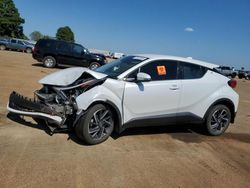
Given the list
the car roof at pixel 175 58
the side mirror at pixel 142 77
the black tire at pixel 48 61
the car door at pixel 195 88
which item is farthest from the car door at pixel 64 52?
the side mirror at pixel 142 77

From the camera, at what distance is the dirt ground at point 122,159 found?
170 inches

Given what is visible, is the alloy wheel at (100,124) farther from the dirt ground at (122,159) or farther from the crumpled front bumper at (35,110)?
the crumpled front bumper at (35,110)

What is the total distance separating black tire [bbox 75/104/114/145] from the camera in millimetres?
5469

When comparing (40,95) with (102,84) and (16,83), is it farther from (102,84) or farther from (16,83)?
(16,83)

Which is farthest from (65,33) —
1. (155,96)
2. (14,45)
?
(155,96)

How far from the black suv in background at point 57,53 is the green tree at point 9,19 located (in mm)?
62431

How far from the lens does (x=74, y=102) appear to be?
5.59 meters

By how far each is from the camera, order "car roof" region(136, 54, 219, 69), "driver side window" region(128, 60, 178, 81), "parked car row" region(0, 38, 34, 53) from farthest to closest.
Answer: "parked car row" region(0, 38, 34, 53), "car roof" region(136, 54, 219, 69), "driver side window" region(128, 60, 178, 81)

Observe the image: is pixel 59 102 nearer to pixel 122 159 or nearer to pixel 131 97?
pixel 131 97

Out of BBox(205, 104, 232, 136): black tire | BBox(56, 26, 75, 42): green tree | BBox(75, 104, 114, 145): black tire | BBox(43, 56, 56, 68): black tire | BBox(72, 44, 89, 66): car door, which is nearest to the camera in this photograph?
BBox(75, 104, 114, 145): black tire

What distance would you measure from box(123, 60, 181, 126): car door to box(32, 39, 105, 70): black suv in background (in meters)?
14.2

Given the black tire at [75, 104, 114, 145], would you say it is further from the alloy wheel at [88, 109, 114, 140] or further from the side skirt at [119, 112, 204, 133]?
the side skirt at [119, 112, 204, 133]

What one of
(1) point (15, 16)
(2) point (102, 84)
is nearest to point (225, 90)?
(2) point (102, 84)

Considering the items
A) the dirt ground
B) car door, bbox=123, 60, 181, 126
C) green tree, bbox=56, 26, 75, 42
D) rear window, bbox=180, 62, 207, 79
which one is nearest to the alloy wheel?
the dirt ground
